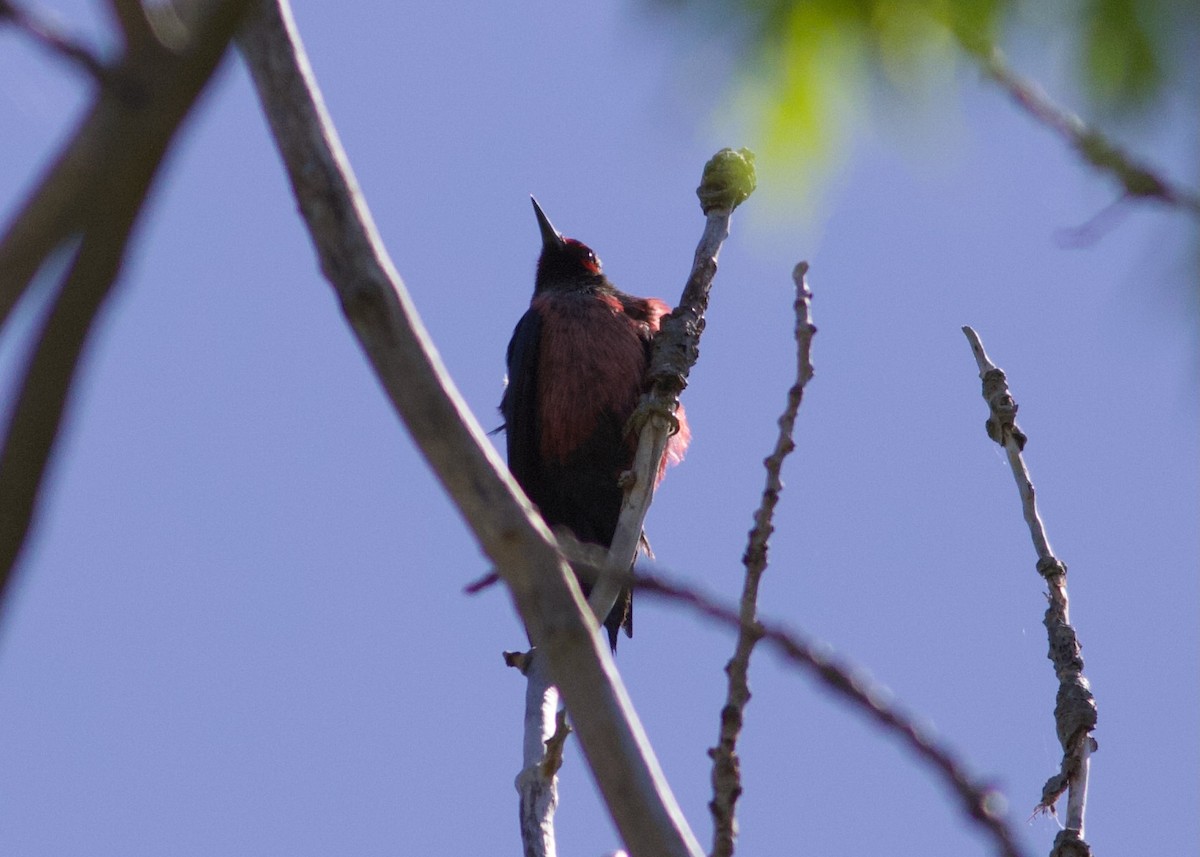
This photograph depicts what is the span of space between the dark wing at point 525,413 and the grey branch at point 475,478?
4.38 metres

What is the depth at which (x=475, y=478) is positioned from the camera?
6.47 feet

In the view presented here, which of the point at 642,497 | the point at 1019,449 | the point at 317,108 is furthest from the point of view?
the point at 642,497

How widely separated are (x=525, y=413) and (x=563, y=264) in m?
1.06

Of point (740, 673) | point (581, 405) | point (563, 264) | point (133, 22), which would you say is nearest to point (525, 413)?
point (581, 405)

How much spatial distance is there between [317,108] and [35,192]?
2.44 feet

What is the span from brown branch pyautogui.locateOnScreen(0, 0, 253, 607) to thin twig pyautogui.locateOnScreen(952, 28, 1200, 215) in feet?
2.09

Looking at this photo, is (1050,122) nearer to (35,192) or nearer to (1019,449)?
(35,192)

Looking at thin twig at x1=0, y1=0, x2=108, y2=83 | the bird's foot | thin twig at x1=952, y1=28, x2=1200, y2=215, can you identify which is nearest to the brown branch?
thin twig at x1=0, y1=0, x2=108, y2=83

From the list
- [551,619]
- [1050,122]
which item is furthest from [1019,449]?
[1050,122]

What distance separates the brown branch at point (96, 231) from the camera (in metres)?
1.16

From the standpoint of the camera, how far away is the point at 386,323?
6.44 ft

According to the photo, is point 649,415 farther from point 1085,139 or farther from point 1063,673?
point 1085,139

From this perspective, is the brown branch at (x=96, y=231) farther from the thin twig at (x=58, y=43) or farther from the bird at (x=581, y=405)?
the bird at (x=581, y=405)

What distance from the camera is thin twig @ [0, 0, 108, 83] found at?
1232 millimetres
